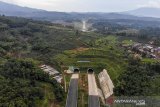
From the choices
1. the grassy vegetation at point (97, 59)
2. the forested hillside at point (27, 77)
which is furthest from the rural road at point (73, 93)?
the grassy vegetation at point (97, 59)

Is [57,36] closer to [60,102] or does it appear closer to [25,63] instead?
[25,63]

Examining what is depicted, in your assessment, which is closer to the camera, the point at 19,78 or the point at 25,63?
the point at 19,78

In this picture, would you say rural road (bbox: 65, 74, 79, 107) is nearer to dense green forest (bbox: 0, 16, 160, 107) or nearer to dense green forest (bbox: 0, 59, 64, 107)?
dense green forest (bbox: 0, 16, 160, 107)

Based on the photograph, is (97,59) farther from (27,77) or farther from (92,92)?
(27,77)

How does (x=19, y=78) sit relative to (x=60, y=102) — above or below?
above

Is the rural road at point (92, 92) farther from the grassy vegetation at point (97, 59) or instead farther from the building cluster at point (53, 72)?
the building cluster at point (53, 72)

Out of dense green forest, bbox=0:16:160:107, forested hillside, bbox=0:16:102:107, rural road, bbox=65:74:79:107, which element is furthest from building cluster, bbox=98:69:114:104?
forested hillside, bbox=0:16:102:107

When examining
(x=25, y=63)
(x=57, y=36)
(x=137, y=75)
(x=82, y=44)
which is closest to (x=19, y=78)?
(x=25, y=63)

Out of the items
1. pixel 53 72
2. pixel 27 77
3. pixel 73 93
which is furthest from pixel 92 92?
pixel 53 72
